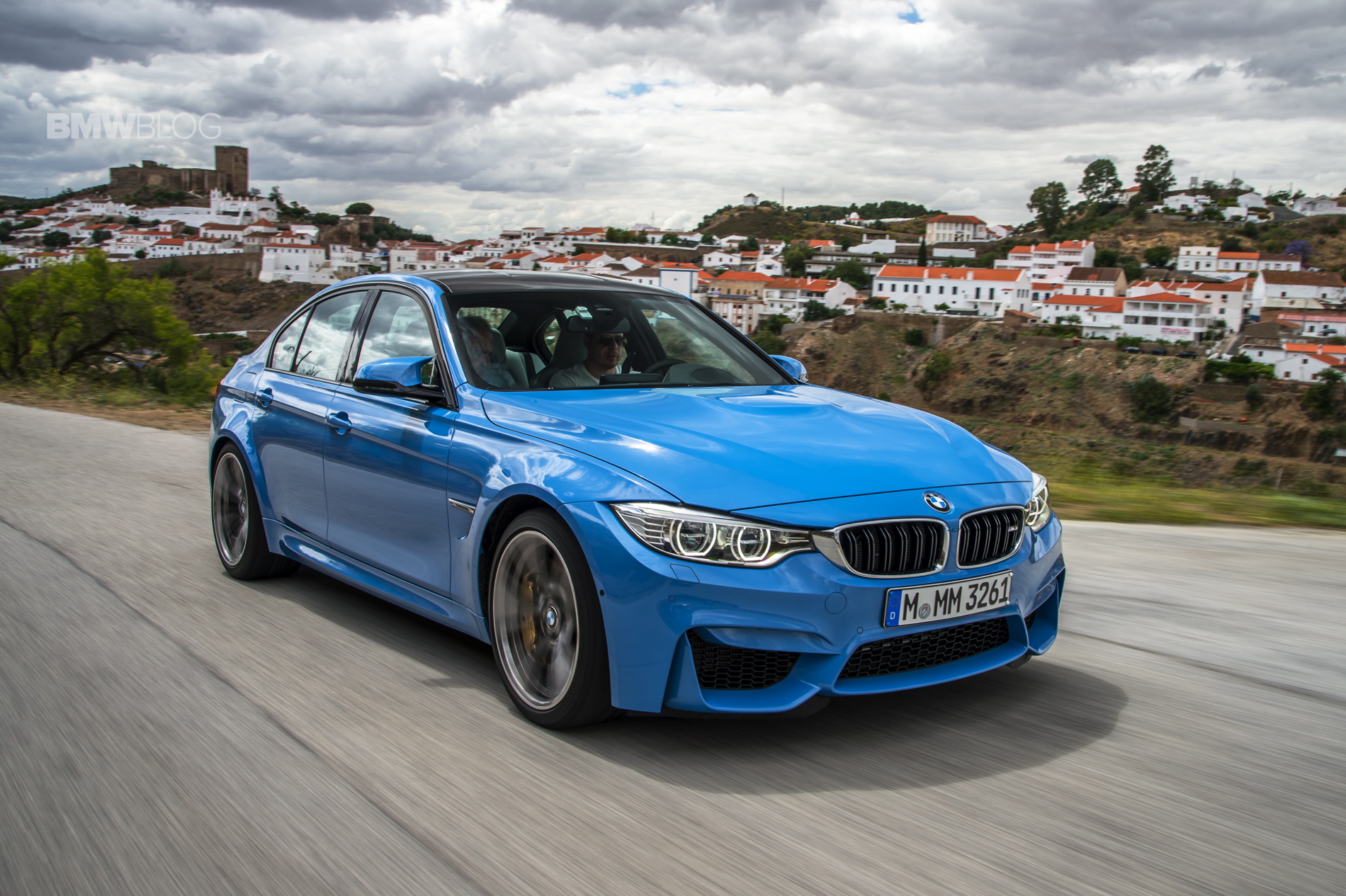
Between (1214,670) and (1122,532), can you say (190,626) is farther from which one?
(1122,532)

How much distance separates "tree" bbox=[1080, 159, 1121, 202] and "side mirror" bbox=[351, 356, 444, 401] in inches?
7510

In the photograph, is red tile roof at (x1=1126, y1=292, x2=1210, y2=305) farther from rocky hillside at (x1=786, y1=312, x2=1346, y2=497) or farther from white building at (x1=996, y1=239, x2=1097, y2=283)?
rocky hillside at (x1=786, y1=312, x2=1346, y2=497)

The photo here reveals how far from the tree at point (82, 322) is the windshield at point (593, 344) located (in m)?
28.2

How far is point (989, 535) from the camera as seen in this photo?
10.7 ft

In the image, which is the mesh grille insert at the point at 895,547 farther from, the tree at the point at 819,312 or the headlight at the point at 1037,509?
the tree at the point at 819,312

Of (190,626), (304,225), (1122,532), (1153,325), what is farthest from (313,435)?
(304,225)

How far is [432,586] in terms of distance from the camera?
3.92 m

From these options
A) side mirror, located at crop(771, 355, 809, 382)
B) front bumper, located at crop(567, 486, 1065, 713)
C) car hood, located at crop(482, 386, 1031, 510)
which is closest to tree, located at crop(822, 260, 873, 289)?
side mirror, located at crop(771, 355, 809, 382)

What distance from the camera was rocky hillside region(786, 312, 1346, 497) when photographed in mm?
59406

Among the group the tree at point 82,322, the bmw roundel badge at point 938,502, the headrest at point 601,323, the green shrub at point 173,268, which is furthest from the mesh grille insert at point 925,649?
the green shrub at point 173,268

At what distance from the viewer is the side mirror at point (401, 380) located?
400 cm

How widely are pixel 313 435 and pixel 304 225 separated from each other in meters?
173

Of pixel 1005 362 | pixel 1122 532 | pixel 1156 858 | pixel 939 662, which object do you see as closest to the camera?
pixel 1156 858

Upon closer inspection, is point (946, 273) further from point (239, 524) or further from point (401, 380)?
point (401, 380)
